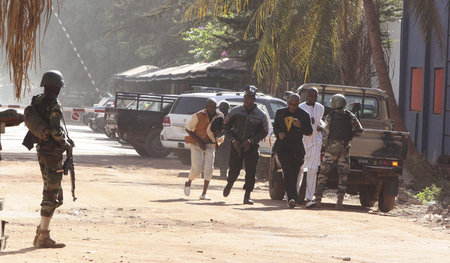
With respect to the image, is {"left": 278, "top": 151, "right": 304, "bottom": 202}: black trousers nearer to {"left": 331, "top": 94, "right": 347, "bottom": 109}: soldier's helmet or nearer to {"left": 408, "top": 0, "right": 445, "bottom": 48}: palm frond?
{"left": 331, "top": 94, "right": 347, "bottom": 109}: soldier's helmet

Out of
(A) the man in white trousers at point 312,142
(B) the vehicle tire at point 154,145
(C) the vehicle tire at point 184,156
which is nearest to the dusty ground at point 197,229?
(A) the man in white trousers at point 312,142

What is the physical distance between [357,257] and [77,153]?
60.9 feet

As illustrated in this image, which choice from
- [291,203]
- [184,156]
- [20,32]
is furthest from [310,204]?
[184,156]

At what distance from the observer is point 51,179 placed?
9148mm

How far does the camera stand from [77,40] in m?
71.1

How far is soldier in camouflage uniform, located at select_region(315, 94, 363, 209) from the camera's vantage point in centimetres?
1445

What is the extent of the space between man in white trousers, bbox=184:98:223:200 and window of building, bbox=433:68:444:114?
10.5 m

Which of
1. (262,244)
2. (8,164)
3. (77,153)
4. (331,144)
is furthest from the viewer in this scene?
(77,153)

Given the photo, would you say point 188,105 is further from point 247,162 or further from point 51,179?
point 51,179

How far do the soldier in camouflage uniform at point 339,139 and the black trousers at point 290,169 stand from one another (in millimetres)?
530

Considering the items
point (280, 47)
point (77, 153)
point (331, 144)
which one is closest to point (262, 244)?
point (331, 144)

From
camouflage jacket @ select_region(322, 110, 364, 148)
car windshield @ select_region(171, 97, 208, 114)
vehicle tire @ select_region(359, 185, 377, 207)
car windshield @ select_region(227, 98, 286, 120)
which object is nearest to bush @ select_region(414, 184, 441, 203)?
vehicle tire @ select_region(359, 185, 377, 207)

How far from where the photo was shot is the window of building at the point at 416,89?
2609 cm

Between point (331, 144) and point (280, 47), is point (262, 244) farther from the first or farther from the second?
point (280, 47)
